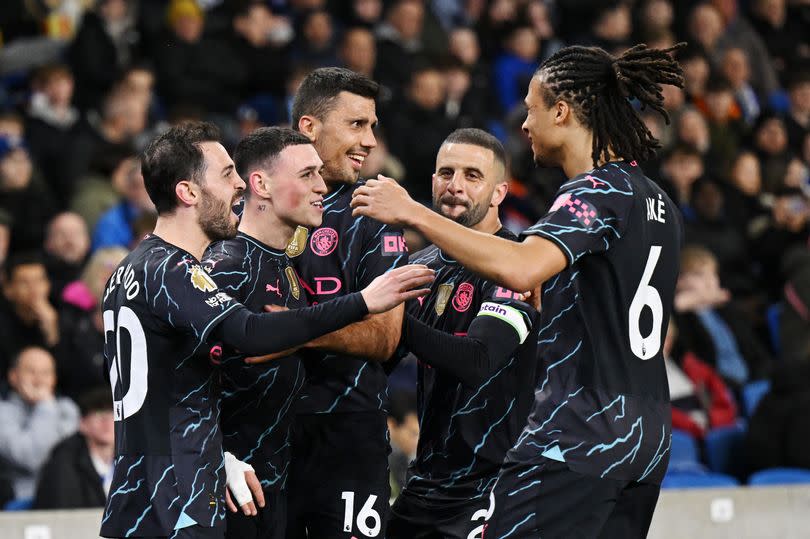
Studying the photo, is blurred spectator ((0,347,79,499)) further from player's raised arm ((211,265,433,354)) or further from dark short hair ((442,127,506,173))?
player's raised arm ((211,265,433,354))

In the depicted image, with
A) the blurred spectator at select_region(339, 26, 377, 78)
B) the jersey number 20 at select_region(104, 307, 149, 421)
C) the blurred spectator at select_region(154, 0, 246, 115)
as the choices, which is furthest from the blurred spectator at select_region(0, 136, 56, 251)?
the jersey number 20 at select_region(104, 307, 149, 421)

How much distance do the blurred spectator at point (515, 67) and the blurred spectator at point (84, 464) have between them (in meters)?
6.68

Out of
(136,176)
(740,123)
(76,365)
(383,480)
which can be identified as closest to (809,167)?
(740,123)

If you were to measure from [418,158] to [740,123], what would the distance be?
456 centimetres

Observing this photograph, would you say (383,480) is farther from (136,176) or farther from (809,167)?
(809,167)

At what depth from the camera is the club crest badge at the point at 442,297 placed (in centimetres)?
576

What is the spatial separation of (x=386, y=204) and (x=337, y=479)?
4.62 feet

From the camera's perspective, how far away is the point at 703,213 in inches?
504

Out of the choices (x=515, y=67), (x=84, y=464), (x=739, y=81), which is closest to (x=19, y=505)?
(x=84, y=464)

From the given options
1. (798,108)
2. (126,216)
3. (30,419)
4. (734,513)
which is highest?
(798,108)

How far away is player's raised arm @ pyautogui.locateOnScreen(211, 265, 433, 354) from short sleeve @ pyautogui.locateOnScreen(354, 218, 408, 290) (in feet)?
2.02

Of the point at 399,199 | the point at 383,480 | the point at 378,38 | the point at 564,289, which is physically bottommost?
the point at 383,480

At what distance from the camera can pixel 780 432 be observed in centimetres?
950

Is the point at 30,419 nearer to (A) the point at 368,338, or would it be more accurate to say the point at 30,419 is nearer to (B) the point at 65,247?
(B) the point at 65,247
